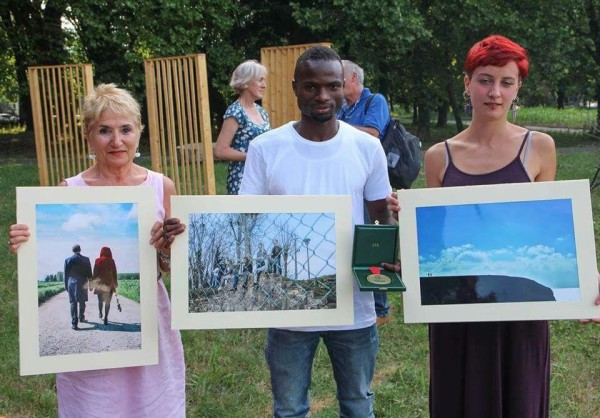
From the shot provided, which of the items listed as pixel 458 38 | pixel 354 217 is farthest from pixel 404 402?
pixel 458 38

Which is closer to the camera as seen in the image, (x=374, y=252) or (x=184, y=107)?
(x=374, y=252)

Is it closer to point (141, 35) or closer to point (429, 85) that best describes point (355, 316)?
point (141, 35)

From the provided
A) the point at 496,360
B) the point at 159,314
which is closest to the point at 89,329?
the point at 159,314

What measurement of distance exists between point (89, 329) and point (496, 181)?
62.7 inches

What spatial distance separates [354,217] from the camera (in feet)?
7.90

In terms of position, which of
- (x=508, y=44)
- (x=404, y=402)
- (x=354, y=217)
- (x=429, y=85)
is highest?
(x=429, y=85)

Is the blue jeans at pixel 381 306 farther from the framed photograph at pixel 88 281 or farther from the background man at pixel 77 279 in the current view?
the background man at pixel 77 279

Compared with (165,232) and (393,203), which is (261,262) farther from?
(393,203)

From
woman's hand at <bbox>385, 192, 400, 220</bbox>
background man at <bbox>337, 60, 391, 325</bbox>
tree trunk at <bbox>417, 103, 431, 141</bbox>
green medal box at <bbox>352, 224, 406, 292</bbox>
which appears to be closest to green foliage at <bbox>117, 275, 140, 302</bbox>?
green medal box at <bbox>352, 224, 406, 292</bbox>

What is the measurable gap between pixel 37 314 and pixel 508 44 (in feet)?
6.43

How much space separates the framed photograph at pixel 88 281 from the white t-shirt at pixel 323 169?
43cm

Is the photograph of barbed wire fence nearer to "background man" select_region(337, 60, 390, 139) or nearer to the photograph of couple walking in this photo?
the photograph of couple walking

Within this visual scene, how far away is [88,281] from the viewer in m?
2.34

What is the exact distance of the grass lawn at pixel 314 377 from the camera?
3.84 metres
